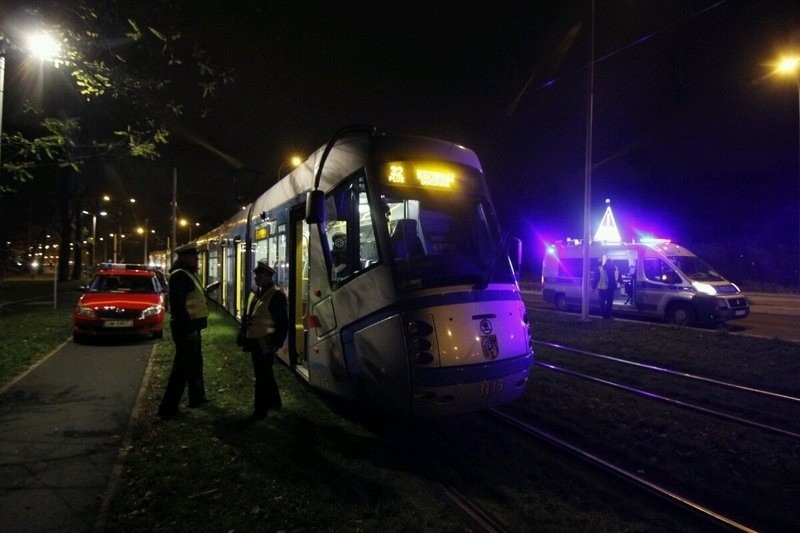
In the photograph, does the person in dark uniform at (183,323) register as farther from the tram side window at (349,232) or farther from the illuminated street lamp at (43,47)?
the illuminated street lamp at (43,47)

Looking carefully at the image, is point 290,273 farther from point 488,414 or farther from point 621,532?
point 621,532

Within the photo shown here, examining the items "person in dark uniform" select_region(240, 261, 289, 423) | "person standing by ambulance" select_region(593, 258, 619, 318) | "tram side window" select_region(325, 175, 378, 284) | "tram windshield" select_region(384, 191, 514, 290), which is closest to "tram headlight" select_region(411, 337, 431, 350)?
"tram windshield" select_region(384, 191, 514, 290)

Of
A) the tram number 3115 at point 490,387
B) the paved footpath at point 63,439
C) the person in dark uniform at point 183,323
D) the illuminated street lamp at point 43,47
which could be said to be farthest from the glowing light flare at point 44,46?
the tram number 3115 at point 490,387

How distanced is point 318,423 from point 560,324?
1056cm

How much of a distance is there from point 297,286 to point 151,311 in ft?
19.7

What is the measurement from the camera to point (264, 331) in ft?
20.5

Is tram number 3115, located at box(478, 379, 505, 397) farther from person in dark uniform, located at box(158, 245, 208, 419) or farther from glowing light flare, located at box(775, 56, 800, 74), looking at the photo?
Answer: glowing light flare, located at box(775, 56, 800, 74)

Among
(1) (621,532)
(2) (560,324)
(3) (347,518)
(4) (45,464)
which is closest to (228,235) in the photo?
(2) (560,324)

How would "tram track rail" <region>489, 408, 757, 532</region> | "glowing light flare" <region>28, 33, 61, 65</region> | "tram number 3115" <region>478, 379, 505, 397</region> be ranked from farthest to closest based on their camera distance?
"glowing light flare" <region>28, 33, 61, 65</region>
"tram number 3115" <region>478, 379, 505, 397</region>
"tram track rail" <region>489, 408, 757, 532</region>

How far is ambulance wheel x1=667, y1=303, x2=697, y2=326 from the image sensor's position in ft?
47.9

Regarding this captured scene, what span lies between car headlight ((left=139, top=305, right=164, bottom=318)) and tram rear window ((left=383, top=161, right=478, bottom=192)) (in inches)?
339

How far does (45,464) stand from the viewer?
16.0 feet

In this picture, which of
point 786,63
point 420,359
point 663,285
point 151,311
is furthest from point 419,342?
point 786,63

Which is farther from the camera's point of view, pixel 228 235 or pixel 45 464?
pixel 228 235
